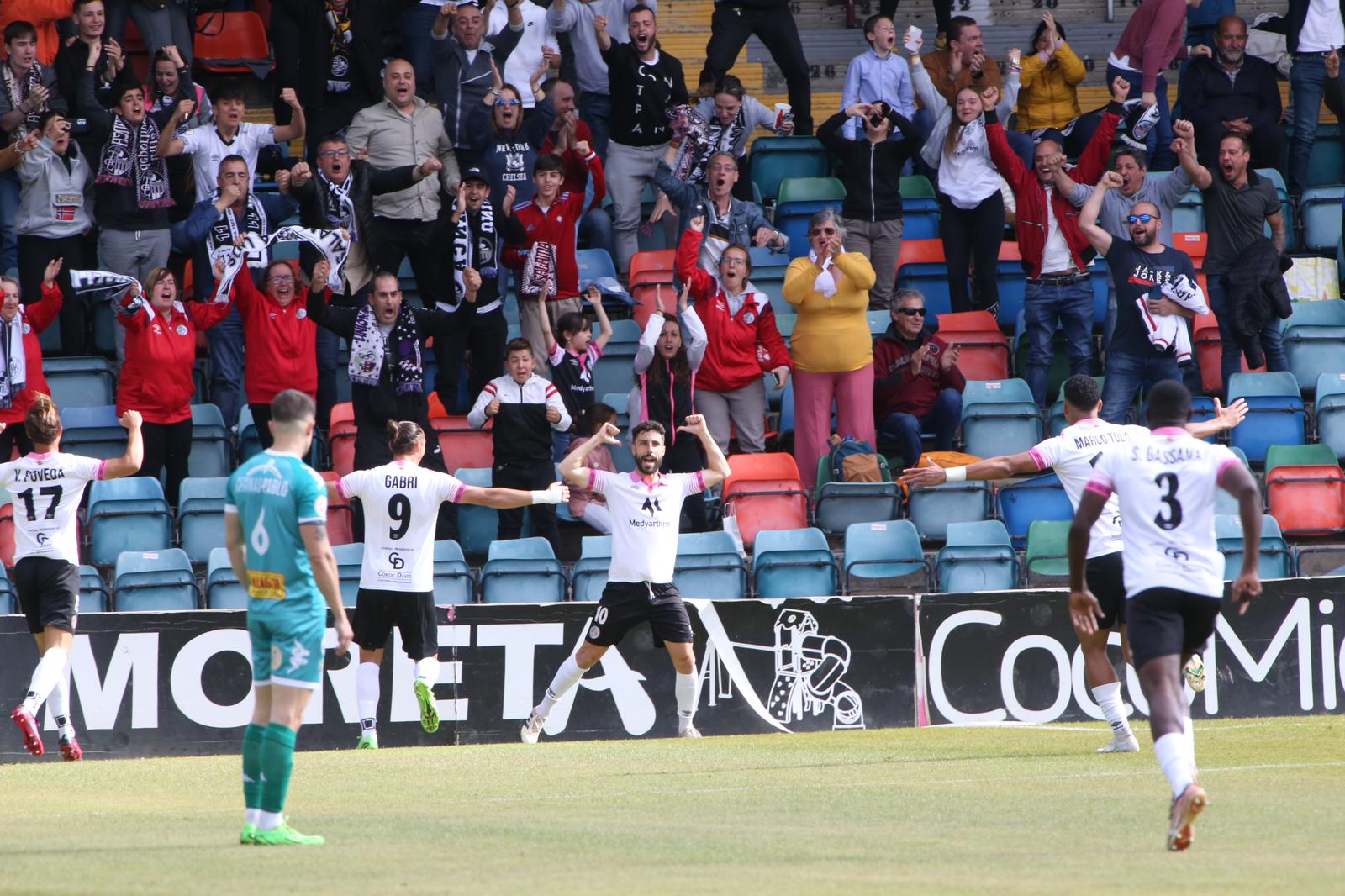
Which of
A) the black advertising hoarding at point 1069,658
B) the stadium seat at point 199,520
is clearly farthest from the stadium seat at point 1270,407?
the stadium seat at point 199,520

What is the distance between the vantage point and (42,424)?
12312mm

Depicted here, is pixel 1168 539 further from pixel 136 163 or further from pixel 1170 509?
pixel 136 163

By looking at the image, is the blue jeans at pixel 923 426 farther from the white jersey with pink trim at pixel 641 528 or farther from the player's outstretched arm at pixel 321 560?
the player's outstretched arm at pixel 321 560

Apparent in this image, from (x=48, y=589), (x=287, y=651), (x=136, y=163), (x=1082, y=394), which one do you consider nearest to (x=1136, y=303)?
(x=1082, y=394)

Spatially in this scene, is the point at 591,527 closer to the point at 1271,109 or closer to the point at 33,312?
the point at 33,312

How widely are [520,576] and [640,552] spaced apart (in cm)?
199

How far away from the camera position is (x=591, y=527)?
16.5 meters

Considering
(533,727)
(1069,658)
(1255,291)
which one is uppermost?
(1255,291)

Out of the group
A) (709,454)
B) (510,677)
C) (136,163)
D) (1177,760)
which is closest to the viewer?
(1177,760)

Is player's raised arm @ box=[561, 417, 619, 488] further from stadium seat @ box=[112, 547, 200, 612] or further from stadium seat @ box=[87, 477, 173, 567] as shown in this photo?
stadium seat @ box=[87, 477, 173, 567]

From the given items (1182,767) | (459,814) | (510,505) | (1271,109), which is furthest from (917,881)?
(1271,109)

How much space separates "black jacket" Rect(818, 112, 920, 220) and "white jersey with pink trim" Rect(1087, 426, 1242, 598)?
1004 cm

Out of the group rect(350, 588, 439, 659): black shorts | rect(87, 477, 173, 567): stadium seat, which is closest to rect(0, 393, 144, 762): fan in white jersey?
rect(350, 588, 439, 659): black shorts

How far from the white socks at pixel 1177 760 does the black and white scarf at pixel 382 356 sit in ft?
30.8
